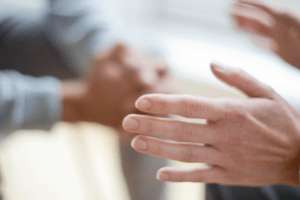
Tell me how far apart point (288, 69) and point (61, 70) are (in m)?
0.54

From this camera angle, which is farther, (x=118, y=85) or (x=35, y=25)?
(x=35, y=25)

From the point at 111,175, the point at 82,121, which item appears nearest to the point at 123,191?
the point at 111,175

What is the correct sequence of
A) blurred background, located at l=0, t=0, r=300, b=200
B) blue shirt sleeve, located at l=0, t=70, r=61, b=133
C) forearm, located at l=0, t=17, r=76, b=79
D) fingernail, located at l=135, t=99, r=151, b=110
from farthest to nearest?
forearm, located at l=0, t=17, r=76, b=79
blue shirt sleeve, located at l=0, t=70, r=61, b=133
blurred background, located at l=0, t=0, r=300, b=200
fingernail, located at l=135, t=99, r=151, b=110

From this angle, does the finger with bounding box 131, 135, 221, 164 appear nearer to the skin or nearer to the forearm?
the skin

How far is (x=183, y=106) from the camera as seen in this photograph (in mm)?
253

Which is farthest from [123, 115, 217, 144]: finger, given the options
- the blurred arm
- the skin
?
the blurred arm

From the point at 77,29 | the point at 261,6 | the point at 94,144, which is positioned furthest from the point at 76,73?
the point at 261,6

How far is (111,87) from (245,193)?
1.00ft

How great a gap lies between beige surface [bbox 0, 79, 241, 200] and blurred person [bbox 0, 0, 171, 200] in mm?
25

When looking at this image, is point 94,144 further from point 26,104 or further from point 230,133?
point 230,133

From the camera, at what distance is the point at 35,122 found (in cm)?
52

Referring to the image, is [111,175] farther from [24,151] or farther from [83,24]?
[83,24]

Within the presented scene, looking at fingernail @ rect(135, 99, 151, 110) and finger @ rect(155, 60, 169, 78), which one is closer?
fingernail @ rect(135, 99, 151, 110)

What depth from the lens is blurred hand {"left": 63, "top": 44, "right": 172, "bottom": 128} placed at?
51 cm
